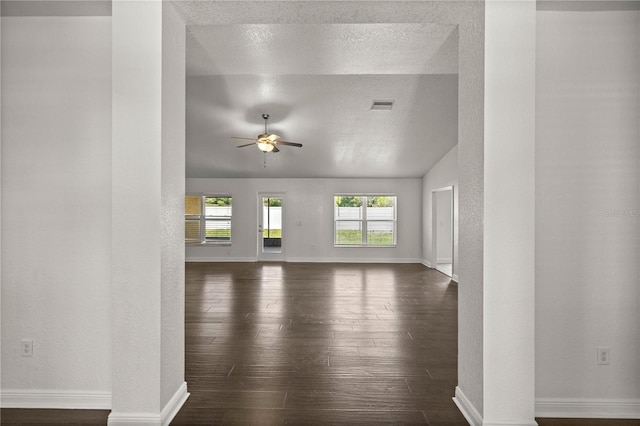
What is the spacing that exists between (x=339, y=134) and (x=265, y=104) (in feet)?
5.79

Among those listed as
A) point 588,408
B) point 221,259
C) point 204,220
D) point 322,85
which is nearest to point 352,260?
point 221,259

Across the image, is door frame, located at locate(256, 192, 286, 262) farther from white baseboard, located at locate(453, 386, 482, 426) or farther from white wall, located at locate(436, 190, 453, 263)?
white baseboard, located at locate(453, 386, 482, 426)

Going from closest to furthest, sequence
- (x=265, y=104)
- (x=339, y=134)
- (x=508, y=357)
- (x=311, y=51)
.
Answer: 1. (x=508, y=357)
2. (x=311, y=51)
3. (x=265, y=104)
4. (x=339, y=134)

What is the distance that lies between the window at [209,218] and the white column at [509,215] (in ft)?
29.2

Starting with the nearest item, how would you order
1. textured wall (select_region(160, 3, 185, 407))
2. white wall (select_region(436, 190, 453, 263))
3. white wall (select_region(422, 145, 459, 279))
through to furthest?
textured wall (select_region(160, 3, 185, 407)) → white wall (select_region(422, 145, 459, 279)) → white wall (select_region(436, 190, 453, 263))

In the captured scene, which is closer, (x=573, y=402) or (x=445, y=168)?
(x=573, y=402)

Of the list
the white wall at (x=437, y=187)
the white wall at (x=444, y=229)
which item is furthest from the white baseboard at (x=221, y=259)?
the white wall at (x=444, y=229)

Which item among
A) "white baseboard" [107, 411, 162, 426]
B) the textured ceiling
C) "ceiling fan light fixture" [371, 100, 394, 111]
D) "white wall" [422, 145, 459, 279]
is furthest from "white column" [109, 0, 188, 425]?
"white wall" [422, 145, 459, 279]

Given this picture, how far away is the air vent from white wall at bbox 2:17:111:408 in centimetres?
435

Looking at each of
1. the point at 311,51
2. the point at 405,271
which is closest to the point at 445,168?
the point at 405,271

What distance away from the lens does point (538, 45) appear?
2301 mm

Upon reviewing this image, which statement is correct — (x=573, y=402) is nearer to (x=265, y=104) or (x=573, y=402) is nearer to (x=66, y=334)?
(x=66, y=334)

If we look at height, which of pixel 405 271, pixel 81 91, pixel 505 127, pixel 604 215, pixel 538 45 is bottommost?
pixel 405 271

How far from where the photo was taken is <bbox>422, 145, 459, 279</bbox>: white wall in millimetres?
7289
